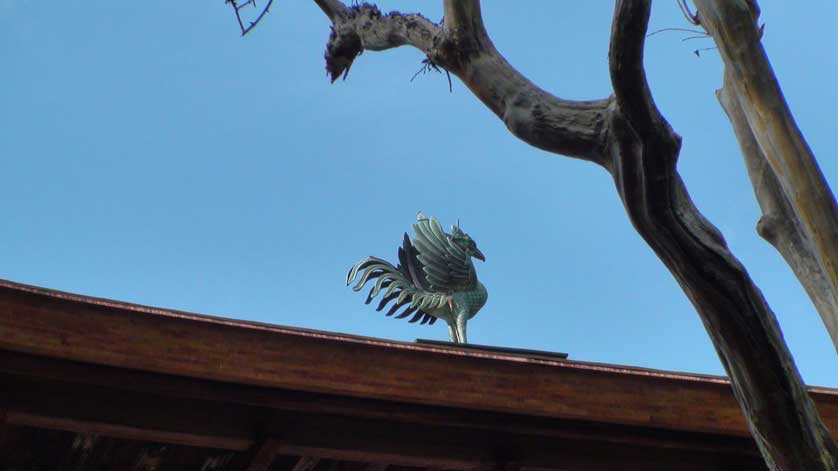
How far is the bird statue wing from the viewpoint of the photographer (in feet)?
30.7

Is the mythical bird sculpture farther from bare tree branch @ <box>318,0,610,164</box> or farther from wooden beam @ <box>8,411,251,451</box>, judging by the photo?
bare tree branch @ <box>318,0,610,164</box>

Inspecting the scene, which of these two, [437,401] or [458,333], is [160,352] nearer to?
[437,401]

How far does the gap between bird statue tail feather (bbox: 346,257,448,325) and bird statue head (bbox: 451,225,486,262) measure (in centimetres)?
54

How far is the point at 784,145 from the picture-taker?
4098mm

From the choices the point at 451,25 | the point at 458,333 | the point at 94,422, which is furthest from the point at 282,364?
→ the point at 458,333

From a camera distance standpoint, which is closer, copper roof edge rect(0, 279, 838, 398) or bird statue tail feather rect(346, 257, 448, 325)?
copper roof edge rect(0, 279, 838, 398)

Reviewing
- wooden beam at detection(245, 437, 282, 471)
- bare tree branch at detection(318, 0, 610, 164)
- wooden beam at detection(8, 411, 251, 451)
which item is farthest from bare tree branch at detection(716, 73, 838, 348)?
wooden beam at detection(8, 411, 251, 451)

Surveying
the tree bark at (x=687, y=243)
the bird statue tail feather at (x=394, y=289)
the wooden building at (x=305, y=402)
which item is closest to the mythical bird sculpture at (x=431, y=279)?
the bird statue tail feather at (x=394, y=289)

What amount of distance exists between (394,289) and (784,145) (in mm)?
5656

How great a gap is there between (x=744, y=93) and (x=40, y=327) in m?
3.21

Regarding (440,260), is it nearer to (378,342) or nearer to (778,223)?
(378,342)

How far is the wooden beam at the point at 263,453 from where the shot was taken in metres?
5.64

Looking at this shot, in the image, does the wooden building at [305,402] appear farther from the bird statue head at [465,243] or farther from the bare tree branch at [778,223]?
the bird statue head at [465,243]

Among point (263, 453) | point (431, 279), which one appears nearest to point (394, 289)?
point (431, 279)
